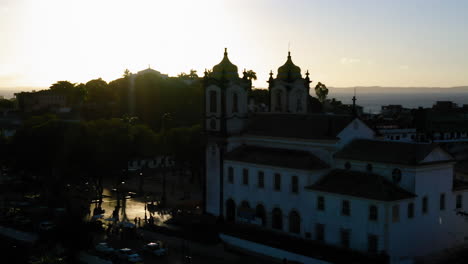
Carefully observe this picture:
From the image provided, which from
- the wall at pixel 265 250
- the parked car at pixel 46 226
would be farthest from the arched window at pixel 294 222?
the parked car at pixel 46 226

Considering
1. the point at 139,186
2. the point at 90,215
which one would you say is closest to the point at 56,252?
the point at 90,215

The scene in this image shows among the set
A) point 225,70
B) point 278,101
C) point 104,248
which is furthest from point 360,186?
point 104,248

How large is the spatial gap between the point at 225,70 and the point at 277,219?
588 inches

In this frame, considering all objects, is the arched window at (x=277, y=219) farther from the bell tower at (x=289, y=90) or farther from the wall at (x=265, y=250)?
the bell tower at (x=289, y=90)

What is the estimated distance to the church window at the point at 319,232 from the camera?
44438 millimetres

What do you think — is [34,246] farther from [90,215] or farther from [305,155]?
[305,155]

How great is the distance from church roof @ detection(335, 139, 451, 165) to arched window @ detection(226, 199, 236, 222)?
11.7m

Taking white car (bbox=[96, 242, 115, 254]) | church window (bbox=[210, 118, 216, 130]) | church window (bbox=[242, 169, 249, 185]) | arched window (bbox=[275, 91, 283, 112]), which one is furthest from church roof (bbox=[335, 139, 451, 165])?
white car (bbox=[96, 242, 115, 254])

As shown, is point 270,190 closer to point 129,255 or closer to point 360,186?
point 360,186

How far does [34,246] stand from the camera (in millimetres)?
48062

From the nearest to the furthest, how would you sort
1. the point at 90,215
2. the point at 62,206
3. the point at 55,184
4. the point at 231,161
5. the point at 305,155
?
the point at 305,155, the point at 231,161, the point at 90,215, the point at 62,206, the point at 55,184

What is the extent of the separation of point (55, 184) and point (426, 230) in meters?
43.5

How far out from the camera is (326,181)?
45031 mm

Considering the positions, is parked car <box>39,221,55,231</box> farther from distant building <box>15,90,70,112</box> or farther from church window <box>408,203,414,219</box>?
distant building <box>15,90,70,112</box>
